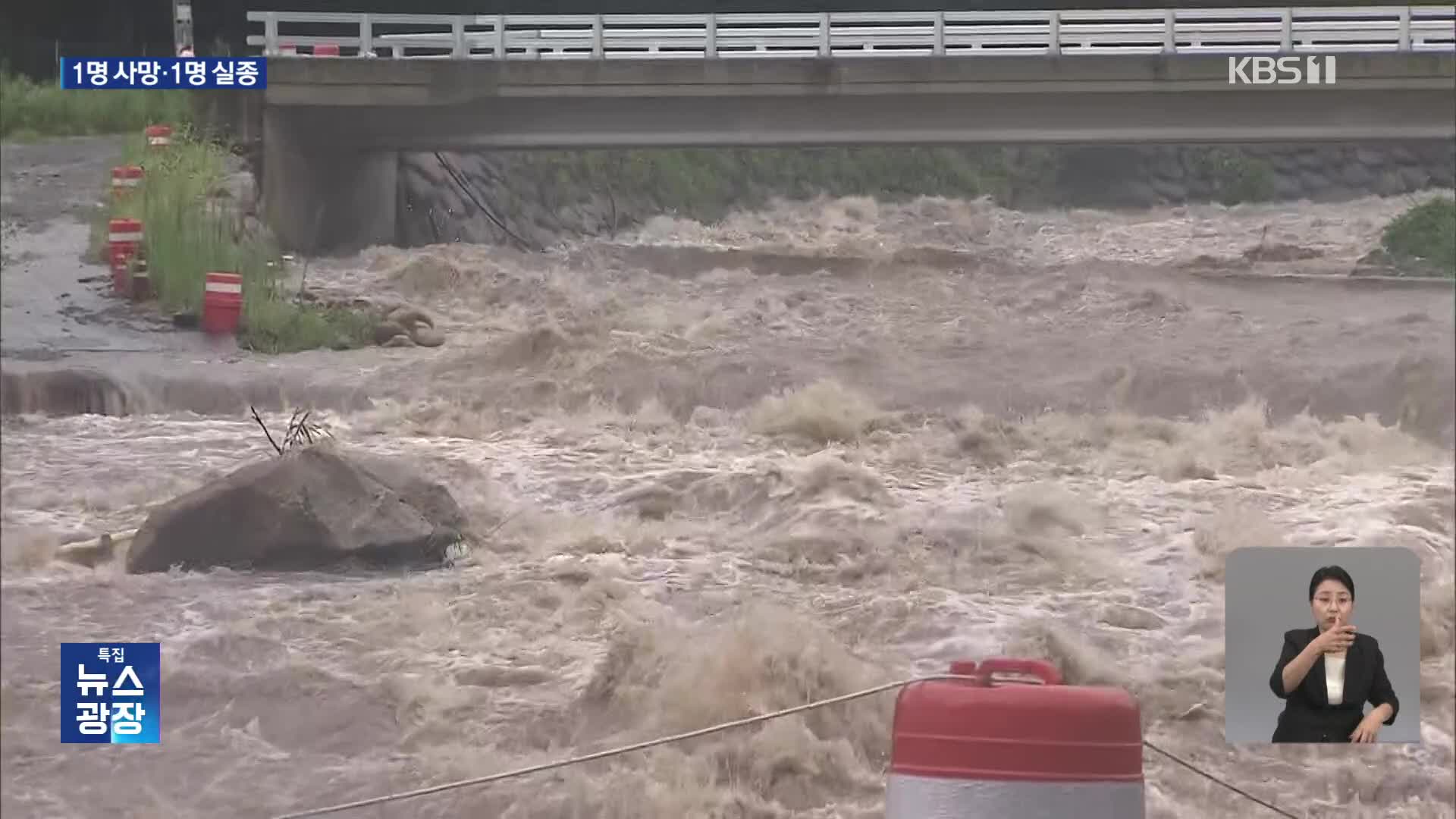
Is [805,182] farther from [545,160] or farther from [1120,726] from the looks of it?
[1120,726]

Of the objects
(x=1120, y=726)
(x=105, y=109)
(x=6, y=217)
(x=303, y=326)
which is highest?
(x=105, y=109)

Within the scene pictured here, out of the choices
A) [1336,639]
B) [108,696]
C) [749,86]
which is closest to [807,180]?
[749,86]

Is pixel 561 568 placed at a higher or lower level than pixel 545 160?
lower

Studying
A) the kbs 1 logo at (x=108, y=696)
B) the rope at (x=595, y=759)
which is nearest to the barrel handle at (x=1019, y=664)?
the rope at (x=595, y=759)

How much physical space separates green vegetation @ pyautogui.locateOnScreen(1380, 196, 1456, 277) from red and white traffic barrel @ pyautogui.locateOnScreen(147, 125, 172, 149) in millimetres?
2373

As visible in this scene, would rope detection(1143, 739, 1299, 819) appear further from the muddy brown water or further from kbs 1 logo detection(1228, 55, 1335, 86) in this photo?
kbs 1 logo detection(1228, 55, 1335, 86)

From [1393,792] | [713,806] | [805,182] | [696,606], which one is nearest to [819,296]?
[805,182]

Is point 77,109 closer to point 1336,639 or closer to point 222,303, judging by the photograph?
point 222,303

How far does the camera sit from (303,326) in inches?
118

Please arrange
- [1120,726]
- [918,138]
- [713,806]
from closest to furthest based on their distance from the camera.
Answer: [1120,726] → [713,806] → [918,138]

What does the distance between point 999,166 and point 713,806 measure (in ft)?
4.35

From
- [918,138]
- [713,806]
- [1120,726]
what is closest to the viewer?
[1120,726]

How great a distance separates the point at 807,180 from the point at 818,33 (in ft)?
0.93

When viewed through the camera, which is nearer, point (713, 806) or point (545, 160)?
point (713, 806)
